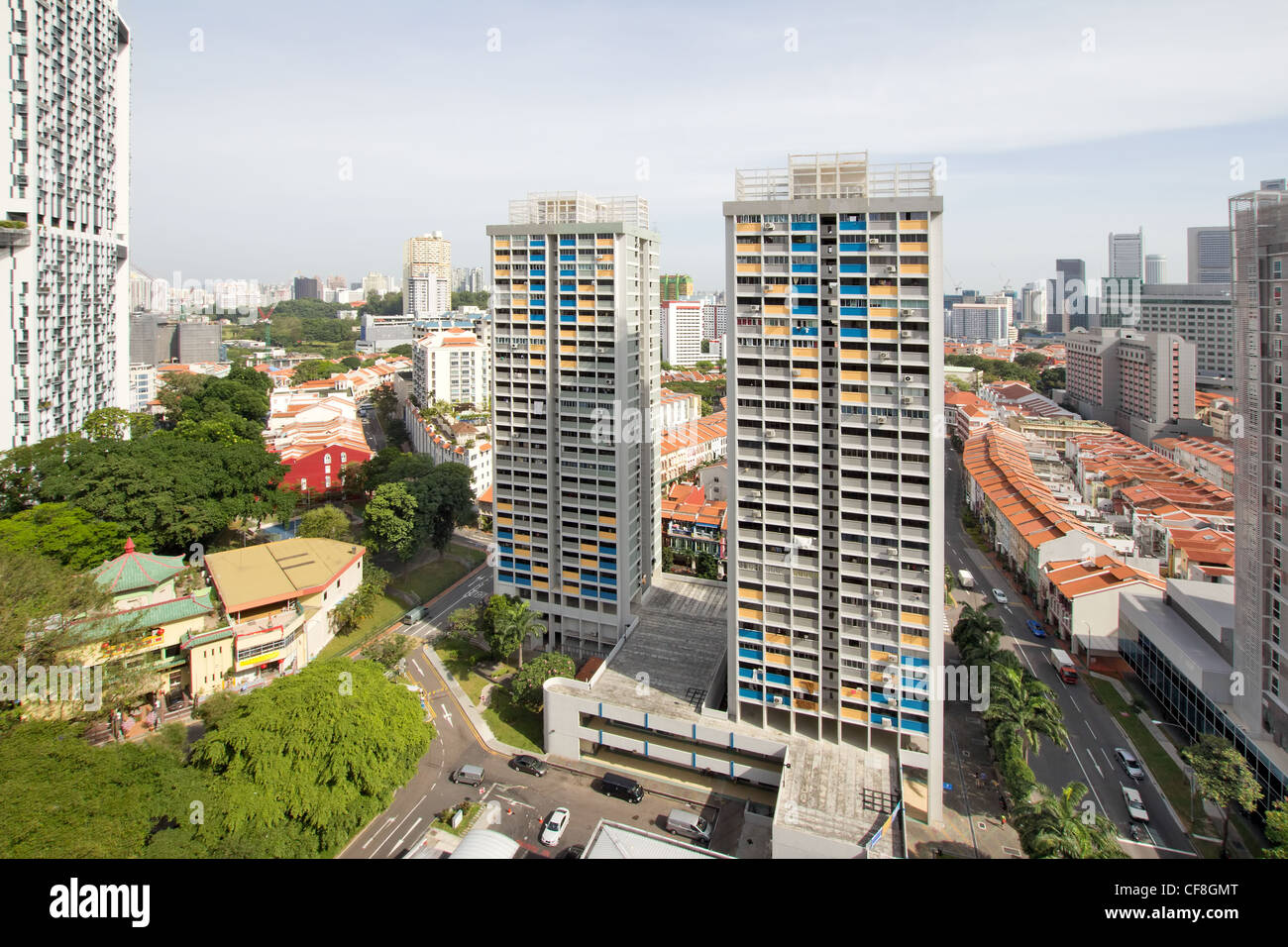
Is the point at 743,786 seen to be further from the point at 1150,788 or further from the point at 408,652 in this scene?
the point at 408,652

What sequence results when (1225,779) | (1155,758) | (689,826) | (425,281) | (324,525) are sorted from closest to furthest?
(1225,779), (689,826), (1155,758), (324,525), (425,281)

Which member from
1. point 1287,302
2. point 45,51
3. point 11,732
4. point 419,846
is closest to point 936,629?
point 1287,302

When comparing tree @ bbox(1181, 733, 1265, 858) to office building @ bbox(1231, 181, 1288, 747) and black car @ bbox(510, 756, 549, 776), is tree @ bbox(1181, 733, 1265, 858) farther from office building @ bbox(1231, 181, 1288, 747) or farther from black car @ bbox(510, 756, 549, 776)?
black car @ bbox(510, 756, 549, 776)

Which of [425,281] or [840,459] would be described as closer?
[840,459]

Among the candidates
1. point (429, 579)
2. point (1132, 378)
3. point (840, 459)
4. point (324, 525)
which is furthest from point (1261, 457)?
point (1132, 378)

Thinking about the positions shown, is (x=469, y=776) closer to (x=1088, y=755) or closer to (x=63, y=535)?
(x=63, y=535)

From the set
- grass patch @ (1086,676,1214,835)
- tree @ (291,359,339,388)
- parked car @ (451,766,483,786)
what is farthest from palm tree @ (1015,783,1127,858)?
tree @ (291,359,339,388)
